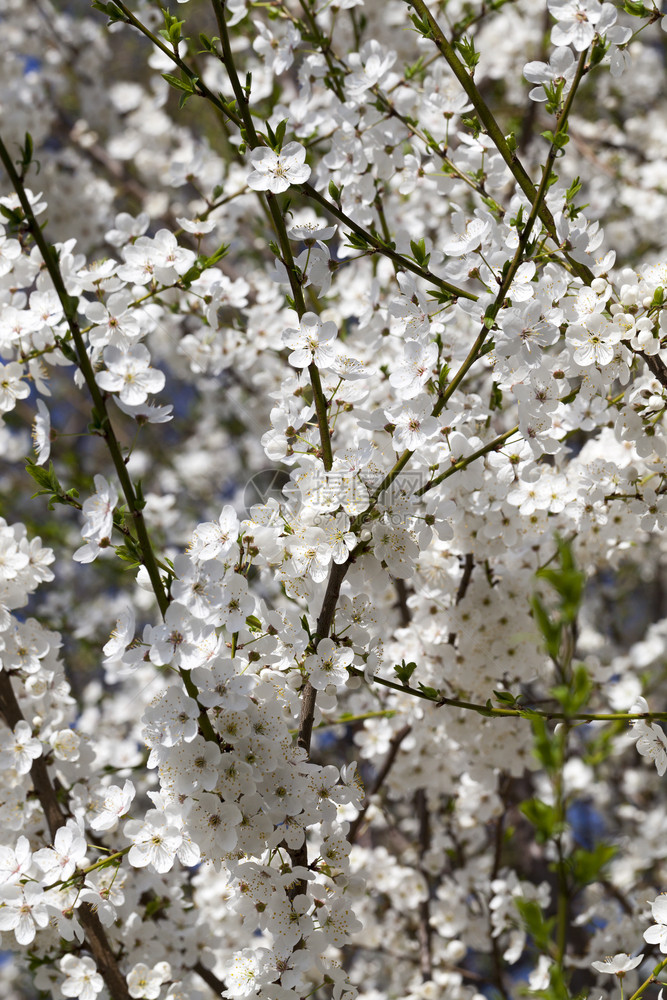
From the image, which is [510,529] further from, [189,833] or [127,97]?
[127,97]

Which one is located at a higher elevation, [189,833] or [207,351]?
[207,351]

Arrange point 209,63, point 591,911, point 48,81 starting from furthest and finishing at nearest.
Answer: point 48,81, point 209,63, point 591,911

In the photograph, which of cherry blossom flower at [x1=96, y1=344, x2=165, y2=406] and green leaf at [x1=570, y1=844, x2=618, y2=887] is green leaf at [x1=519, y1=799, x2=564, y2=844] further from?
cherry blossom flower at [x1=96, y1=344, x2=165, y2=406]

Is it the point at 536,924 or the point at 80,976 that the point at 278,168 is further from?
the point at 80,976

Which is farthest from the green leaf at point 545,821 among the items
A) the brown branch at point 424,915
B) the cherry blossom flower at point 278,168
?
the brown branch at point 424,915

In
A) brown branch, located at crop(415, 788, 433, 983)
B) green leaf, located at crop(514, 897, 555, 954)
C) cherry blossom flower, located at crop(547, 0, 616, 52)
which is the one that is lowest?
green leaf, located at crop(514, 897, 555, 954)

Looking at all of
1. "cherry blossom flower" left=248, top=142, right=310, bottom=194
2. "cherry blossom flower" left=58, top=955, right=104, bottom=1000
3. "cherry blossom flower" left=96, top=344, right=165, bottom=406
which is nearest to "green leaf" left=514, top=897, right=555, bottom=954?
"cherry blossom flower" left=96, top=344, right=165, bottom=406

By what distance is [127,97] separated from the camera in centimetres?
591

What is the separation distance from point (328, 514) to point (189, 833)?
69 cm

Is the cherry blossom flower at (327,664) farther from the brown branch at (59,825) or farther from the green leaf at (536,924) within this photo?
the brown branch at (59,825)

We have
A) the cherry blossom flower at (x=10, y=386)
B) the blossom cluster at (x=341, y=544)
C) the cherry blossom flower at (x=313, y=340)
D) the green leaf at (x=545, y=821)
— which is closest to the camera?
the green leaf at (x=545, y=821)

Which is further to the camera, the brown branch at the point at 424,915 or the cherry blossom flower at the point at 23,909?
the brown branch at the point at 424,915

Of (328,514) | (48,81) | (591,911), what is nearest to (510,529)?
(328,514)

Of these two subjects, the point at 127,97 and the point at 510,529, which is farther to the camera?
the point at 127,97
